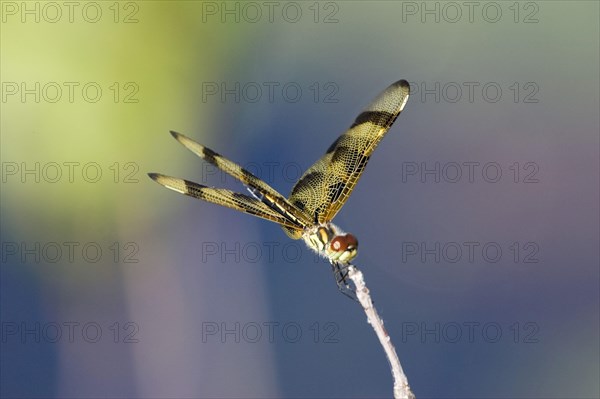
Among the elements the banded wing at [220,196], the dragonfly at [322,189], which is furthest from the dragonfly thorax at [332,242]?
the banded wing at [220,196]

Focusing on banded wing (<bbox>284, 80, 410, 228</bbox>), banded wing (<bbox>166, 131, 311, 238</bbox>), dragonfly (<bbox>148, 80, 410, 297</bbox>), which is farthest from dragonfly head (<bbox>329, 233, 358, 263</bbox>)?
banded wing (<bbox>284, 80, 410, 228</bbox>)

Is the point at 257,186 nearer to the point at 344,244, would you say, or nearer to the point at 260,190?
the point at 260,190

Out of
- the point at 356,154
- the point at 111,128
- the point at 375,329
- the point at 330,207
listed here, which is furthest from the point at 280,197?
the point at 111,128

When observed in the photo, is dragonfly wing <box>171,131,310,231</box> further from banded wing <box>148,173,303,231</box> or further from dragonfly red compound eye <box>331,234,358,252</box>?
dragonfly red compound eye <box>331,234,358,252</box>

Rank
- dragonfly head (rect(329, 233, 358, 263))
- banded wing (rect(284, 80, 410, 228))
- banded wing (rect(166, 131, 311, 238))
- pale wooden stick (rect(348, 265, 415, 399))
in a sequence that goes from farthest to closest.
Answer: banded wing (rect(284, 80, 410, 228))
banded wing (rect(166, 131, 311, 238))
dragonfly head (rect(329, 233, 358, 263))
pale wooden stick (rect(348, 265, 415, 399))

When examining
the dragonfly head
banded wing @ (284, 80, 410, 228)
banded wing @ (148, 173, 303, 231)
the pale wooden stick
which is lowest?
the pale wooden stick

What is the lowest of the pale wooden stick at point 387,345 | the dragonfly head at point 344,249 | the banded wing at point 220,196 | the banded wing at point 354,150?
the pale wooden stick at point 387,345

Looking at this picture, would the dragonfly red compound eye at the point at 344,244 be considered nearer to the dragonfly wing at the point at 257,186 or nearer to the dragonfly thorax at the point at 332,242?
the dragonfly thorax at the point at 332,242

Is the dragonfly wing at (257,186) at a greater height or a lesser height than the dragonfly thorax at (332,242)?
greater

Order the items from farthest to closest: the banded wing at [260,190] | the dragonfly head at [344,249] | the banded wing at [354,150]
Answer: the banded wing at [354,150]
the banded wing at [260,190]
the dragonfly head at [344,249]

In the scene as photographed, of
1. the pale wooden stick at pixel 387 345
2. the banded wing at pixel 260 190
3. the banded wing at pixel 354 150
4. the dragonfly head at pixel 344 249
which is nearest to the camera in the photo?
the pale wooden stick at pixel 387 345
